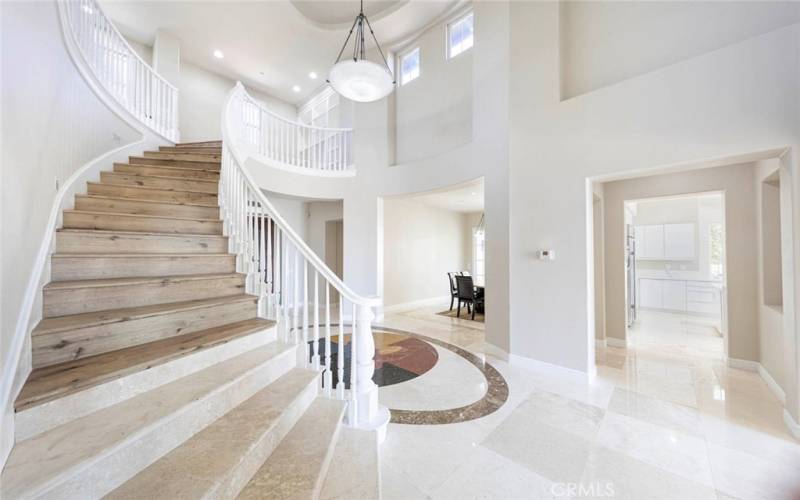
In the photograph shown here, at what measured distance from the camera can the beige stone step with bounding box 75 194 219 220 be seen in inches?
94.3

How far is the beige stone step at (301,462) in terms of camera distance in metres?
1.25

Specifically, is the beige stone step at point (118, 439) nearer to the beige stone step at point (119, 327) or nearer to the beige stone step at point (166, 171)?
the beige stone step at point (119, 327)

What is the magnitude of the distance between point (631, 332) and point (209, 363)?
646 centimetres

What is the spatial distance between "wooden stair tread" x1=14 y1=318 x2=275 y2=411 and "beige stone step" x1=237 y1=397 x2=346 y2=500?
750mm

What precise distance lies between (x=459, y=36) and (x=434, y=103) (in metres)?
1.20

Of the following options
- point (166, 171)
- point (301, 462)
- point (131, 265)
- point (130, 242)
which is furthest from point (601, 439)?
point (166, 171)

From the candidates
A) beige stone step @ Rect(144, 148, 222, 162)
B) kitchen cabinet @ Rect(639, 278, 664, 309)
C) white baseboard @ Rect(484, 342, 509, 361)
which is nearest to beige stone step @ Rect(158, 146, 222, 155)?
beige stone step @ Rect(144, 148, 222, 162)

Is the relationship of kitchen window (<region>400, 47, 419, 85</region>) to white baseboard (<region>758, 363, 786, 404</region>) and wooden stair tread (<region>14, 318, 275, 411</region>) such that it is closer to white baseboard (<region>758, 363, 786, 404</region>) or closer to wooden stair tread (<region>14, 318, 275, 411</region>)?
wooden stair tread (<region>14, 318, 275, 411</region>)

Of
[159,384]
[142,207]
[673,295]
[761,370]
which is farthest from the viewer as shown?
[673,295]

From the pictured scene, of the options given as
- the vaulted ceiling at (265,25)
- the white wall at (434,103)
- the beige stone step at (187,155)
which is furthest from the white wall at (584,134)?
the beige stone step at (187,155)

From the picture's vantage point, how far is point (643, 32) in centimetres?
300

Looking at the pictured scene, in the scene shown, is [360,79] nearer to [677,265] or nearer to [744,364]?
[744,364]

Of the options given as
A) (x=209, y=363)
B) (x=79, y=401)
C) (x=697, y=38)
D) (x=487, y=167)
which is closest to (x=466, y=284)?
(x=487, y=167)

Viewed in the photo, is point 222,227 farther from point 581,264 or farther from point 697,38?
point 697,38
